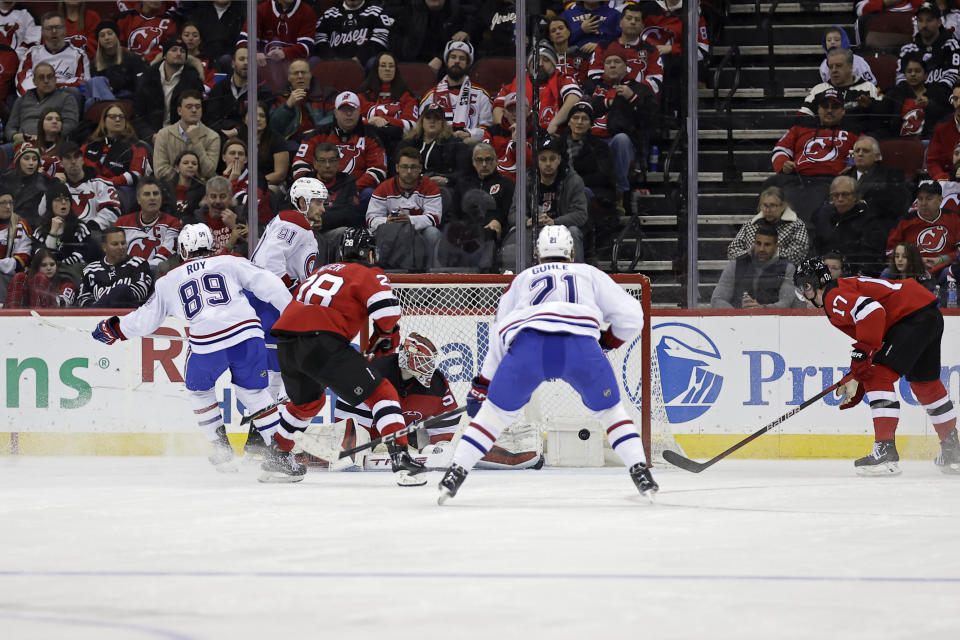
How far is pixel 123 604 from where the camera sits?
2621 mm

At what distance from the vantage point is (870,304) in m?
5.65

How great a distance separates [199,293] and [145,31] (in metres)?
2.71

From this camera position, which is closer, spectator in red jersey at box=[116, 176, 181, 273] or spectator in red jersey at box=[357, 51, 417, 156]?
spectator in red jersey at box=[116, 176, 181, 273]

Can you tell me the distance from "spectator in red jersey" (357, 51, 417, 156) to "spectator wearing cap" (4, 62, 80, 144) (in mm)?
1771

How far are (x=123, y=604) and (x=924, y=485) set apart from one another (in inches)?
142

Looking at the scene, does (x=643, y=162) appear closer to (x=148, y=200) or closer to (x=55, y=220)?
(x=148, y=200)

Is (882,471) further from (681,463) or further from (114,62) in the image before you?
(114,62)

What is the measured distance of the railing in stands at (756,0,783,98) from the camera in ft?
25.6

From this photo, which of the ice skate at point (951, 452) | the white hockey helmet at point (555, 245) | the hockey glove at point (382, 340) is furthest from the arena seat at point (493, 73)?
the ice skate at point (951, 452)

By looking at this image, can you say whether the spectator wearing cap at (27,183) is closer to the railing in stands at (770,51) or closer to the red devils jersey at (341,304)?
the red devils jersey at (341,304)

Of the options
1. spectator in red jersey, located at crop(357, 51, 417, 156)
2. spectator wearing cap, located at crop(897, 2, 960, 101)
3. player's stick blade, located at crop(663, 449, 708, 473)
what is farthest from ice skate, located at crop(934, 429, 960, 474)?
spectator in red jersey, located at crop(357, 51, 417, 156)

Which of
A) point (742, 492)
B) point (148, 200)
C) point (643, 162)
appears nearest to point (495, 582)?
point (742, 492)

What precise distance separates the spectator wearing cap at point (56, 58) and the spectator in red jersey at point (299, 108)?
4.46ft

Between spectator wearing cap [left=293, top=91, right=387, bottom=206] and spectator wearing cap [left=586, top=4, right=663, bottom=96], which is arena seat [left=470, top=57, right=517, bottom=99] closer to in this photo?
spectator wearing cap [left=586, top=4, right=663, bottom=96]
